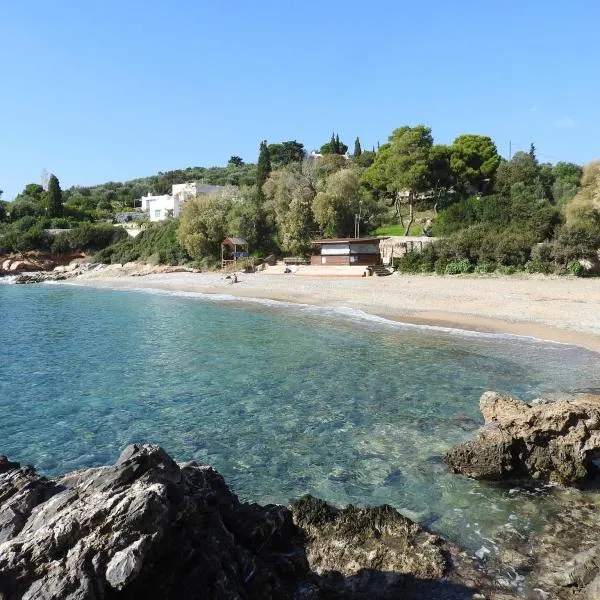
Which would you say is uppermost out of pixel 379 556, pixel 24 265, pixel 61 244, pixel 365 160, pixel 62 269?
pixel 365 160

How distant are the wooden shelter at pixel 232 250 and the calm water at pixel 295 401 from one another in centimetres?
3009

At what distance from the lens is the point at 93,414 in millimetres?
14109

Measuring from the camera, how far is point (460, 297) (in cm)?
3259

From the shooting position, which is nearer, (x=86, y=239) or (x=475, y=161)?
(x=475, y=161)

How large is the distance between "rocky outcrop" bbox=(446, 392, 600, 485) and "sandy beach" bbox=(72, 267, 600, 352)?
40.7 feet

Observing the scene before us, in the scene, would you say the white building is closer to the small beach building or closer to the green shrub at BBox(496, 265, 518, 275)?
the small beach building

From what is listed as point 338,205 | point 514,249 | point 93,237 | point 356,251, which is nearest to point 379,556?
point 514,249

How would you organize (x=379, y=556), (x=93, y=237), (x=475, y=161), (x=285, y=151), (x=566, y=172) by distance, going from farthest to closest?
(x=285, y=151) < (x=93, y=237) < (x=566, y=172) < (x=475, y=161) < (x=379, y=556)

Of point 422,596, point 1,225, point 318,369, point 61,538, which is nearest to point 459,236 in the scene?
point 318,369

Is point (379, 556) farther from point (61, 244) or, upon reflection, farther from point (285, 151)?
point (285, 151)

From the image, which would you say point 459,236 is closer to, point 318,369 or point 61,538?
point 318,369

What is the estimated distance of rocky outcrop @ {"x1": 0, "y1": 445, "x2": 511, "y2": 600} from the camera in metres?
3.86

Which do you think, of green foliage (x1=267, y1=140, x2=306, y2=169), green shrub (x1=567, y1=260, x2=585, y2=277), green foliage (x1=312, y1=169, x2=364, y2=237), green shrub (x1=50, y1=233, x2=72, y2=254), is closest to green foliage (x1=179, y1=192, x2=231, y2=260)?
green foliage (x1=312, y1=169, x2=364, y2=237)

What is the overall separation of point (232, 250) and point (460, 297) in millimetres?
33601
